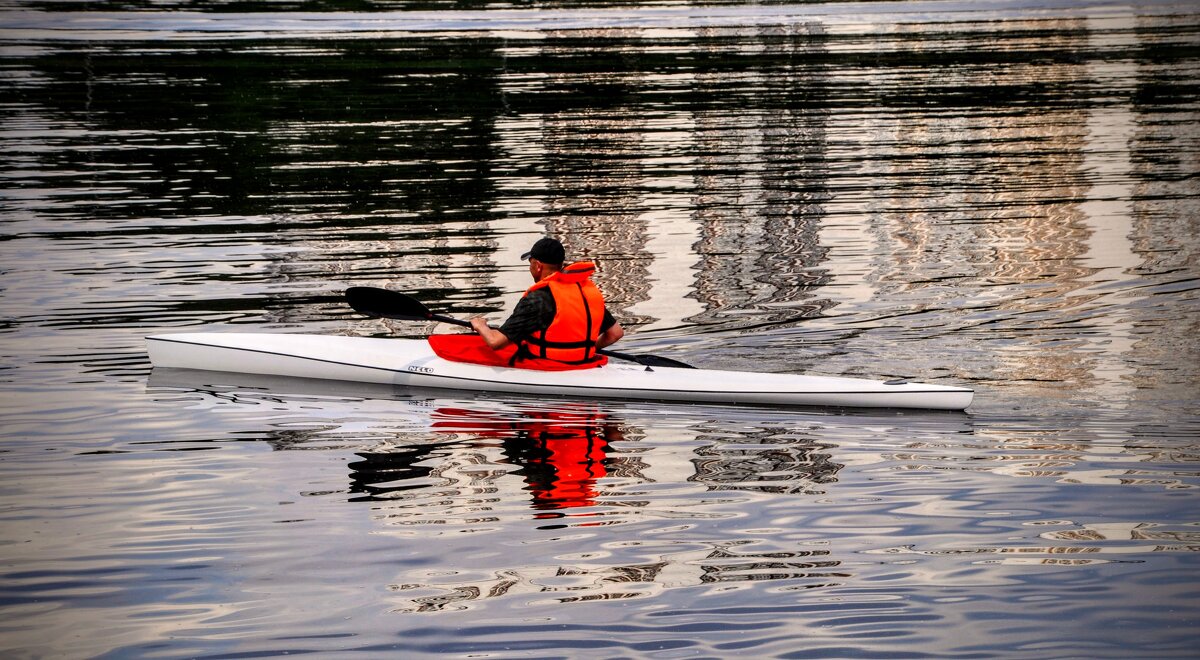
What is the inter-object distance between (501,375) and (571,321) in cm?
73

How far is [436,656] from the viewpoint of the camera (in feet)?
22.8

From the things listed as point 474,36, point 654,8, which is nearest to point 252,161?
point 474,36

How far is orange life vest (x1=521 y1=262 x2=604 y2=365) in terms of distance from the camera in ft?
36.7

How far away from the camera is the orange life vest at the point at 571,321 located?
1119cm

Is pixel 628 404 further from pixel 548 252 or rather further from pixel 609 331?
pixel 548 252

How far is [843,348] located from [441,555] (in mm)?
5542

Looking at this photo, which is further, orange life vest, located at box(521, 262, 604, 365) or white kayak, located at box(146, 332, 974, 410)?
orange life vest, located at box(521, 262, 604, 365)

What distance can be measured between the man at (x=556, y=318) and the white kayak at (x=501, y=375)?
181 millimetres

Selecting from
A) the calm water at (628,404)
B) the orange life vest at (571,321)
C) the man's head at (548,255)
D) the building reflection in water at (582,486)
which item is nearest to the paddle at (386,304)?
the orange life vest at (571,321)

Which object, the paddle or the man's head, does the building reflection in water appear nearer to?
the man's head

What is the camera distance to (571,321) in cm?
1141

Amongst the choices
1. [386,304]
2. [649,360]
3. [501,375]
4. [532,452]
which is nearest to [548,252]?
[501,375]

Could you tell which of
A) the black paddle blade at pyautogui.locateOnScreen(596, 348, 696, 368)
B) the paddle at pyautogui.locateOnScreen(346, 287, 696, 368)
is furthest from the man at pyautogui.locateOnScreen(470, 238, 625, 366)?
the paddle at pyautogui.locateOnScreen(346, 287, 696, 368)

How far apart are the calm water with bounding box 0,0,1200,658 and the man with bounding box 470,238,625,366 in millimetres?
461
